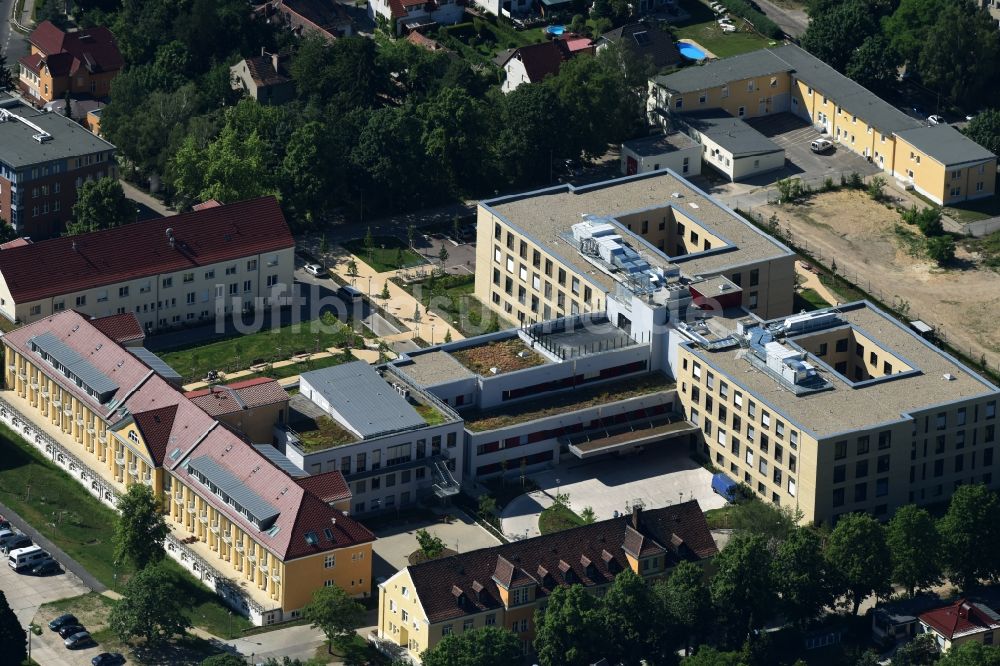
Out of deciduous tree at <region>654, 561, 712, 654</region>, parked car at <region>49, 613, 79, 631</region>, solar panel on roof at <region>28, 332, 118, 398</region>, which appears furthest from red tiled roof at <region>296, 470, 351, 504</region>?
deciduous tree at <region>654, 561, 712, 654</region>

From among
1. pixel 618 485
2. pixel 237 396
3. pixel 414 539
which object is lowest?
pixel 618 485

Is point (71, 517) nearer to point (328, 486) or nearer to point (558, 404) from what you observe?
point (328, 486)

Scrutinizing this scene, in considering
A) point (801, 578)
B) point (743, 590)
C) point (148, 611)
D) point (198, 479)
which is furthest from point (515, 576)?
point (198, 479)

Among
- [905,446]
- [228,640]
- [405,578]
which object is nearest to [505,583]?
[405,578]

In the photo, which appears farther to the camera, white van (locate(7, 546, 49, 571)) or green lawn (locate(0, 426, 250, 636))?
white van (locate(7, 546, 49, 571))

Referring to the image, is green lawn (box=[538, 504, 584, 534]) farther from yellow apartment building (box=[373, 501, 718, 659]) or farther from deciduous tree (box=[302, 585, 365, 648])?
deciduous tree (box=[302, 585, 365, 648])
